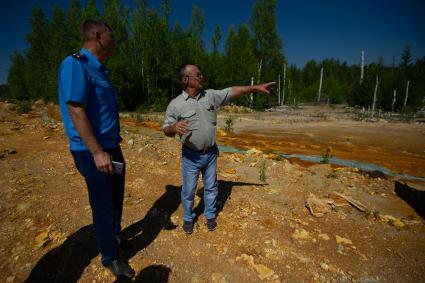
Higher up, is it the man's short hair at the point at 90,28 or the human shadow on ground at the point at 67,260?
the man's short hair at the point at 90,28

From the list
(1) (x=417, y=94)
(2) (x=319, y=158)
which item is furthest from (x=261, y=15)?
(2) (x=319, y=158)

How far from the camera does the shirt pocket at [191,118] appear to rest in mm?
2600

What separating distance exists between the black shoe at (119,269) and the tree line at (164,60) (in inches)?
859

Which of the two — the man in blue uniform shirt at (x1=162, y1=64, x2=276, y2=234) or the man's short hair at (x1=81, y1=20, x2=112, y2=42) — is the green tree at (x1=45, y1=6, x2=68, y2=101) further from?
the man's short hair at (x1=81, y1=20, x2=112, y2=42)

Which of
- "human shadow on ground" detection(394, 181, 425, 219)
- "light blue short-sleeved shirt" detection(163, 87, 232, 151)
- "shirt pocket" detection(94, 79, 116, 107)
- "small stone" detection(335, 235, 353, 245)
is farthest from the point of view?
"human shadow on ground" detection(394, 181, 425, 219)

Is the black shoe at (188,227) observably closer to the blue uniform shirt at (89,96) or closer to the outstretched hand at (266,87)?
the blue uniform shirt at (89,96)

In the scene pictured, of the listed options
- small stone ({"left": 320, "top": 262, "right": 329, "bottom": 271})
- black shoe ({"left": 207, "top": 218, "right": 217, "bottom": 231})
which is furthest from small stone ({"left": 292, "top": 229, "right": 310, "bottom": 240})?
black shoe ({"left": 207, "top": 218, "right": 217, "bottom": 231})

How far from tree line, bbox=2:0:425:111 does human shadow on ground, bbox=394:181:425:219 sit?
2143cm

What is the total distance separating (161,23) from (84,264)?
25.6 meters

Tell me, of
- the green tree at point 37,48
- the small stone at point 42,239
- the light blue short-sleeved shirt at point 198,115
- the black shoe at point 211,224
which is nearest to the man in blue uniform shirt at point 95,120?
the light blue short-sleeved shirt at point 198,115

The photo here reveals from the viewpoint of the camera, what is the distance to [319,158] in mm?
7895

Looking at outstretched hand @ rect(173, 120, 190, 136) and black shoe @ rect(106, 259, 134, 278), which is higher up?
outstretched hand @ rect(173, 120, 190, 136)

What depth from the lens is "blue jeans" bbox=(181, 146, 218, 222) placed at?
281 centimetres

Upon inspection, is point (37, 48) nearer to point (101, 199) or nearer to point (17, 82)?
point (17, 82)
